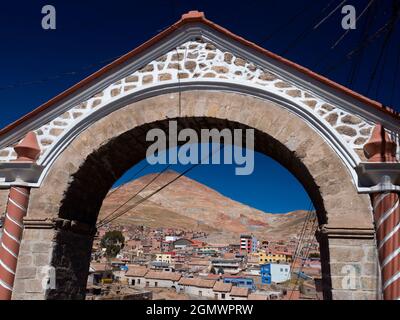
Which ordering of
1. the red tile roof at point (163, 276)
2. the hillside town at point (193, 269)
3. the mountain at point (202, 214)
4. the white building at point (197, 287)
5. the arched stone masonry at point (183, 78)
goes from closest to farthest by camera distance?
the arched stone masonry at point (183, 78)
the hillside town at point (193, 269)
the white building at point (197, 287)
the red tile roof at point (163, 276)
the mountain at point (202, 214)

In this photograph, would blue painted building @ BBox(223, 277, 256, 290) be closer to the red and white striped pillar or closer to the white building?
the white building

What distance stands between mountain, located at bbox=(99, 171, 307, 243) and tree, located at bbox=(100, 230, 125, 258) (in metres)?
19.0

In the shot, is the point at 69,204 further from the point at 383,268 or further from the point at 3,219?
the point at 383,268

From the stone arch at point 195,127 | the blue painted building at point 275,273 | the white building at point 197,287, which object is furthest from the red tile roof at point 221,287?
the stone arch at point 195,127

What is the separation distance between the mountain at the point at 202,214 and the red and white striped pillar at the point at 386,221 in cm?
8714

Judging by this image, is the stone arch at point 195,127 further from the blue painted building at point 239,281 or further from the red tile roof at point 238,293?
the blue painted building at point 239,281

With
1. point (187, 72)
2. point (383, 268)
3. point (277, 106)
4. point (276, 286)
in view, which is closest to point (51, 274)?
point (187, 72)

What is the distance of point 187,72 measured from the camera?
525 cm

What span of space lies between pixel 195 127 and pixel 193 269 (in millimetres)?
59013

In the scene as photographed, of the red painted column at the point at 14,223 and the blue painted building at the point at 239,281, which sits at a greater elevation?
the blue painted building at the point at 239,281

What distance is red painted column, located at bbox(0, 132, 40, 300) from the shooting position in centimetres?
466

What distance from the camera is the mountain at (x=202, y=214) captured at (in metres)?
105

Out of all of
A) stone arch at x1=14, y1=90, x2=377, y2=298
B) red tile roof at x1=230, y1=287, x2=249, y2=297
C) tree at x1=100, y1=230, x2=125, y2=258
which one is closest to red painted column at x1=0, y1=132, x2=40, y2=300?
stone arch at x1=14, y1=90, x2=377, y2=298
